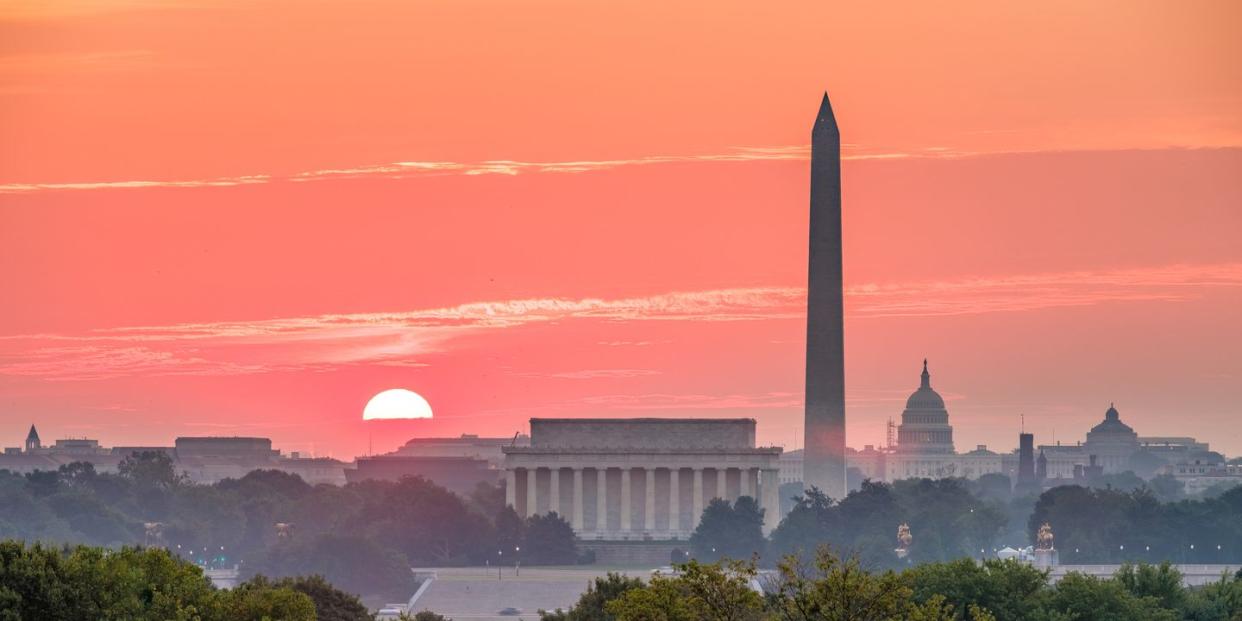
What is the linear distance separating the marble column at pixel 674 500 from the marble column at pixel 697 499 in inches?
31.7

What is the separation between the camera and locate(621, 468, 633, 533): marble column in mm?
180625

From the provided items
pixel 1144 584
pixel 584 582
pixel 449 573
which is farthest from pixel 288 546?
pixel 1144 584

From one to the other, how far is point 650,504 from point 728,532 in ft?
49.3

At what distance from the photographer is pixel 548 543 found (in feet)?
536

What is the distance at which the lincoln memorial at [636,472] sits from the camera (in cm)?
18138

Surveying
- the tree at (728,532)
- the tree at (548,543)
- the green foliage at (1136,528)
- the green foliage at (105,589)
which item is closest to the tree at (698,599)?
the green foliage at (105,589)

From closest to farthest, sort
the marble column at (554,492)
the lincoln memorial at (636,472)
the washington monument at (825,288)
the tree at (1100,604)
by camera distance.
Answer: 1. the tree at (1100,604)
2. the washington monument at (825,288)
3. the lincoln memorial at (636,472)
4. the marble column at (554,492)

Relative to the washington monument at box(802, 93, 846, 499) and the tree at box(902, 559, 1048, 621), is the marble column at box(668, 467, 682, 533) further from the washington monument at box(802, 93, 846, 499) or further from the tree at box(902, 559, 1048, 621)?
the tree at box(902, 559, 1048, 621)

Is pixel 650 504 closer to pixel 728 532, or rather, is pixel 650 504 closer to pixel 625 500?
pixel 625 500

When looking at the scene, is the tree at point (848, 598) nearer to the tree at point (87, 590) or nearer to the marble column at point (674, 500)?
the tree at point (87, 590)

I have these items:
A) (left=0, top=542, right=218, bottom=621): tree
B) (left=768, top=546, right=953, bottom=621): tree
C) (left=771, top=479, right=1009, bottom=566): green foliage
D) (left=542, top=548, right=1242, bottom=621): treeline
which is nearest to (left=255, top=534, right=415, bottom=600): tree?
(left=771, top=479, right=1009, bottom=566): green foliage

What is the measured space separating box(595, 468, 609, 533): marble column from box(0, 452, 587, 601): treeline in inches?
229

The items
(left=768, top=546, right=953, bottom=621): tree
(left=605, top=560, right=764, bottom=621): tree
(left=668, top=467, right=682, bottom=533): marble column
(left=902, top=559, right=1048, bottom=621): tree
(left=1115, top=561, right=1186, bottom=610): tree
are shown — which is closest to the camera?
(left=768, top=546, right=953, bottom=621): tree

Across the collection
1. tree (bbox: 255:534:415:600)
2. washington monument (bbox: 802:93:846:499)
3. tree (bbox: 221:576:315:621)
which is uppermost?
washington monument (bbox: 802:93:846:499)
